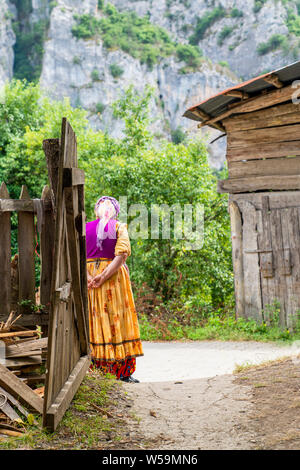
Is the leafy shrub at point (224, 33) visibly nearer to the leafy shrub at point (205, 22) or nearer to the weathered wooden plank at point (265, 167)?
the leafy shrub at point (205, 22)

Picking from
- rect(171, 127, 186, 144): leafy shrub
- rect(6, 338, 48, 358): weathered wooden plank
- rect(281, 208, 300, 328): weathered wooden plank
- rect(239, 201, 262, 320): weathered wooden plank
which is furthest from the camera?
rect(171, 127, 186, 144): leafy shrub

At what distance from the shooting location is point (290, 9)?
7144cm

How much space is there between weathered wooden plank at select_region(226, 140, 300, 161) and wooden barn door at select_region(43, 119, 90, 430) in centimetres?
509

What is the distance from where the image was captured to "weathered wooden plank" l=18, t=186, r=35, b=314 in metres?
4.26

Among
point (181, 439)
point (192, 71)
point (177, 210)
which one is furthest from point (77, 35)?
point (181, 439)

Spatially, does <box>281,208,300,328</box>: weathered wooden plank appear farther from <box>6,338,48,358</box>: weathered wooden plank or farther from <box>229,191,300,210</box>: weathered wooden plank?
<box>6,338,48,358</box>: weathered wooden plank

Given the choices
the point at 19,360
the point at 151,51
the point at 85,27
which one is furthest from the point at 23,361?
the point at 151,51

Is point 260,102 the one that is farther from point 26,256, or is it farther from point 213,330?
point 26,256

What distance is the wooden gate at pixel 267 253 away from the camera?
8000 millimetres

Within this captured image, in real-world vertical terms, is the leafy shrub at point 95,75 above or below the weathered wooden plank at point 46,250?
above

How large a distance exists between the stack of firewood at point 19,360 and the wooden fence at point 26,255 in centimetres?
18

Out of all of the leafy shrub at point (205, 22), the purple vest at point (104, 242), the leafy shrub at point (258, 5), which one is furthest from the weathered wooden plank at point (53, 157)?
the leafy shrub at point (205, 22)

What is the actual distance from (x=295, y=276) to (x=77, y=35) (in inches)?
2584

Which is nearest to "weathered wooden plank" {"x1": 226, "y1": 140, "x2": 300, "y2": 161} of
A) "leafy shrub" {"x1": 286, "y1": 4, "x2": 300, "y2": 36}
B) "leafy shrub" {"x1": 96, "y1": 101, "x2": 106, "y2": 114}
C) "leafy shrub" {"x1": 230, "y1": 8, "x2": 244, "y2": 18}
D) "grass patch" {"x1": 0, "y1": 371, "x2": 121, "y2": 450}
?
"grass patch" {"x1": 0, "y1": 371, "x2": 121, "y2": 450}
